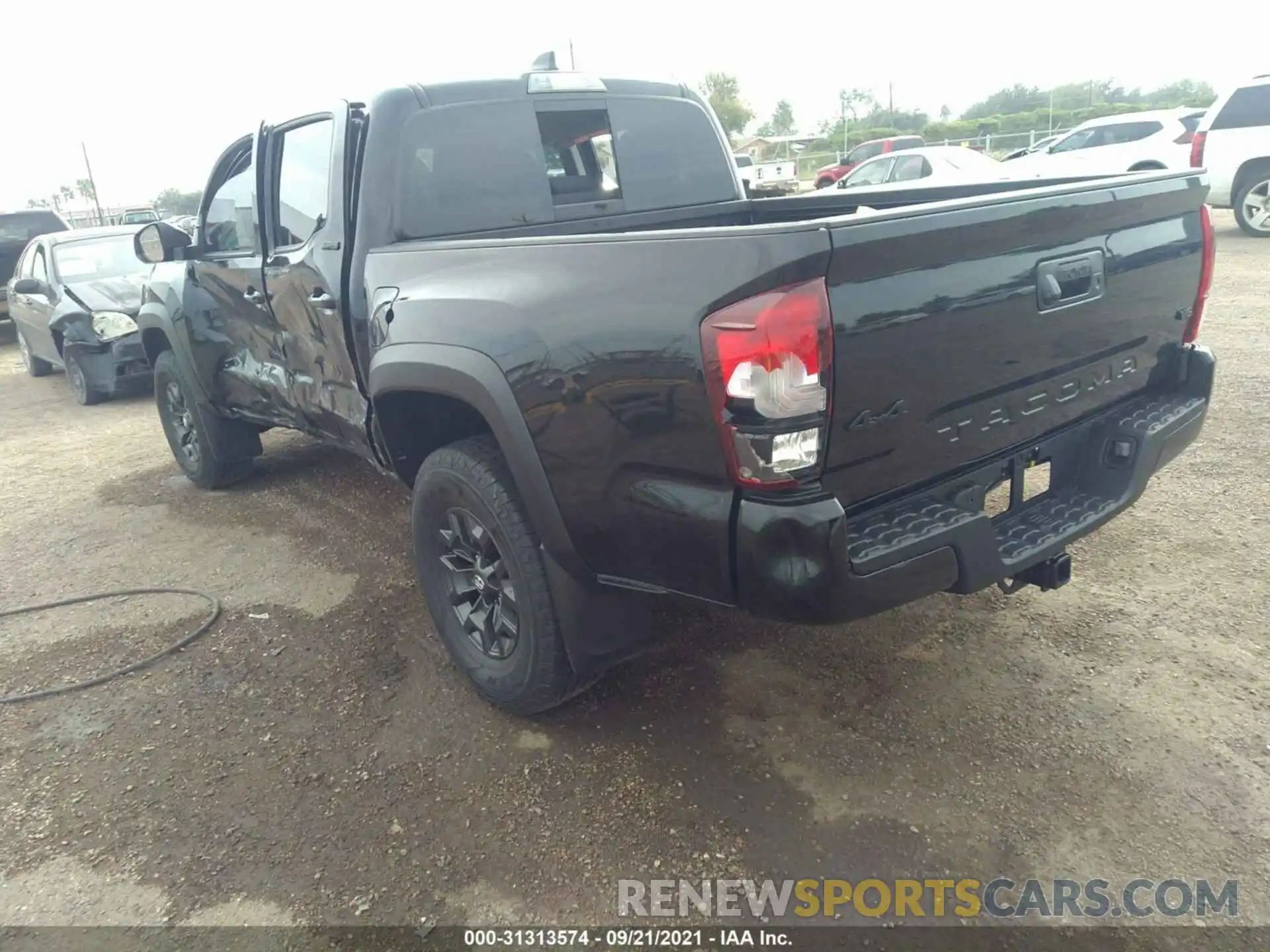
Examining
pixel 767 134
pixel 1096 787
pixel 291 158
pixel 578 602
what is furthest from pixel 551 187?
pixel 767 134

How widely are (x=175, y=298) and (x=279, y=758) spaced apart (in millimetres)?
3088

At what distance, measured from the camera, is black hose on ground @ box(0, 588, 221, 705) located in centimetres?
355

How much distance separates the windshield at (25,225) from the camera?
534 inches

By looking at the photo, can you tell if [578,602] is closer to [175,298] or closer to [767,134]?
[175,298]

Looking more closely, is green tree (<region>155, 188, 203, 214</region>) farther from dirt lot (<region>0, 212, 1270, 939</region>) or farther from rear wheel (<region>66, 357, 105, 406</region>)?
dirt lot (<region>0, 212, 1270, 939</region>)

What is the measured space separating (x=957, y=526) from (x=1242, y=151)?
12106 millimetres

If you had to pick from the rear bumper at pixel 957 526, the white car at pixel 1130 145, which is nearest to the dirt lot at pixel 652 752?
the rear bumper at pixel 957 526

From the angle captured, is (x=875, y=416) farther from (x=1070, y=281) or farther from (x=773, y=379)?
(x=1070, y=281)

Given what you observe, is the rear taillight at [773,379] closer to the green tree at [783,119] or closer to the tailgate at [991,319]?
the tailgate at [991,319]

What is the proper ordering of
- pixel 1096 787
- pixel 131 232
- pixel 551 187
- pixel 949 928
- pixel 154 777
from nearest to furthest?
pixel 949 928
pixel 1096 787
pixel 154 777
pixel 551 187
pixel 131 232

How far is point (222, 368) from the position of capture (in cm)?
491

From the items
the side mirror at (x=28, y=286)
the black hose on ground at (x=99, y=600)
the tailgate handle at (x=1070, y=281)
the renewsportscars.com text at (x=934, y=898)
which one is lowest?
the renewsportscars.com text at (x=934, y=898)

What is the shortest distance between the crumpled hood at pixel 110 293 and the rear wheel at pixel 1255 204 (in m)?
12.8

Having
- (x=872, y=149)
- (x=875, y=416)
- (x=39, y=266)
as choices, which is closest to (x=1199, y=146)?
(x=875, y=416)
